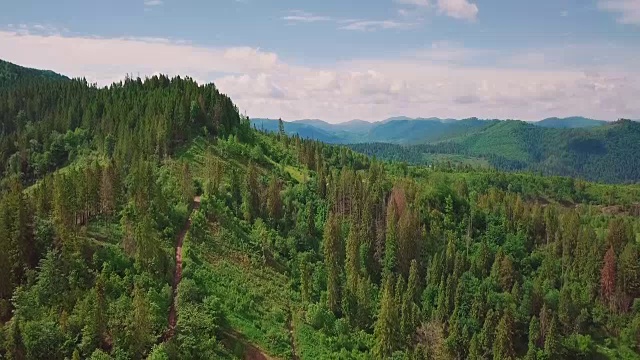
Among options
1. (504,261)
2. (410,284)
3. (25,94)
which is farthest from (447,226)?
(25,94)

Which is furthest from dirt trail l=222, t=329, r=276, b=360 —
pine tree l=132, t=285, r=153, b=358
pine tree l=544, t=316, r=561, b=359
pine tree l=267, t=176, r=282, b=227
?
pine tree l=544, t=316, r=561, b=359

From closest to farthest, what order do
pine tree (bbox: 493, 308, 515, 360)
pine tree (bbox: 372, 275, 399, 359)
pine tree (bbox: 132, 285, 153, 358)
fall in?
pine tree (bbox: 132, 285, 153, 358)
pine tree (bbox: 372, 275, 399, 359)
pine tree (bbox: 493, 308, 515, 360)

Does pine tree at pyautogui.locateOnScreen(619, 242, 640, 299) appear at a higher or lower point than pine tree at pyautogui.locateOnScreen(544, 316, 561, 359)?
higher

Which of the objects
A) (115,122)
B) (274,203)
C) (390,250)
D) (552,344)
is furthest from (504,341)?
(115,122)

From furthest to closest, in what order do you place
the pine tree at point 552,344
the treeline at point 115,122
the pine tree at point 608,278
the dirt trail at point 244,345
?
the treeline at point 115,122
the pine tree at point 608,278
the pine tree at point 552,344
the dirt trail at point 244,345

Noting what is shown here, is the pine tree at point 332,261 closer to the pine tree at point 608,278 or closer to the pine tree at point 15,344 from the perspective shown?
the pine tree at point 15,344

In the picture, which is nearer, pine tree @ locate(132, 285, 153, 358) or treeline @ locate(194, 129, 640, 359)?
pine tree @ locate(132, 285, 153, 358)

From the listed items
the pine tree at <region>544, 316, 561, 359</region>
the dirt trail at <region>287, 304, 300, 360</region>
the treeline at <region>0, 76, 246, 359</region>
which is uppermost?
the treeline at <region>0, 76, 246, 359</region>

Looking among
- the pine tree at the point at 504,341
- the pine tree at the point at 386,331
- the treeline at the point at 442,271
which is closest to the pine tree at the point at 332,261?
the treeline at the point at 442,271

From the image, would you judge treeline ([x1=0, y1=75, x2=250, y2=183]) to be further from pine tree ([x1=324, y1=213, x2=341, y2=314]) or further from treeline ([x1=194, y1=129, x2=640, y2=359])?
pine tree ([x1=324, y1=213, x2=341, y2=314])

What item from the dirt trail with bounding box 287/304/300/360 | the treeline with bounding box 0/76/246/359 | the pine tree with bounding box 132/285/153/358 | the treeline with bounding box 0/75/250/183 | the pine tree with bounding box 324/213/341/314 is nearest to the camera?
the treeline with bounding box 0/76/246/359
